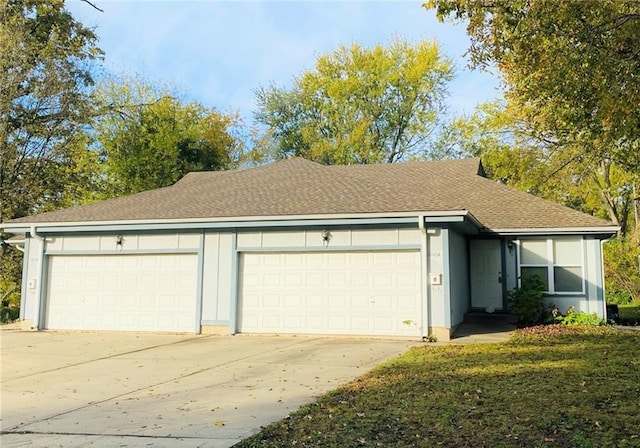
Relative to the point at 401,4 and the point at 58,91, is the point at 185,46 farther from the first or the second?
the point at 58,91

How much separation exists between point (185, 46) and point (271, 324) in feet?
23.3

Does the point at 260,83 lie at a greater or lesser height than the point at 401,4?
greater

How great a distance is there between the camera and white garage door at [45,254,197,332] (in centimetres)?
1307

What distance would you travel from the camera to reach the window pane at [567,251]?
14430mm

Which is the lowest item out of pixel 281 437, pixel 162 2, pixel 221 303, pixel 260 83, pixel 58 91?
pixel 281 437

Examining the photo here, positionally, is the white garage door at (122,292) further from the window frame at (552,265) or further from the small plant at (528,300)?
the window frame at (552,265)

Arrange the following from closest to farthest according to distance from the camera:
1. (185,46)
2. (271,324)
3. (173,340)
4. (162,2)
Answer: (162,2)
(173,340)
(271,324)
(185,46)

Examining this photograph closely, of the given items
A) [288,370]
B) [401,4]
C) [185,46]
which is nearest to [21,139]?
[185,46]

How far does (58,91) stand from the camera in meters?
22.1

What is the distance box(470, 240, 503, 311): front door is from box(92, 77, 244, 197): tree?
18.7 metres

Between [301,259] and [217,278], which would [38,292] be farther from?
[301,259]

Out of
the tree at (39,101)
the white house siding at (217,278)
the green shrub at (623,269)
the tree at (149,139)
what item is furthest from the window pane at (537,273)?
the tree at (149,139)

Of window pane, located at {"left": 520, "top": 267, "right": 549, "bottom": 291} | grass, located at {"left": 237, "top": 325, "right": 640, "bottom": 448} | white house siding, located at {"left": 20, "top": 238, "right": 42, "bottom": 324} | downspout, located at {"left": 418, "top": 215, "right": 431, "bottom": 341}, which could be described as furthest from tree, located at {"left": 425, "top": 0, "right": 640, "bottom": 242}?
white house siding, located at {"left": 20, "top": 238, "right": 42, "bottom": 324}

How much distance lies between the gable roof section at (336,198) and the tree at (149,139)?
11.6 m
